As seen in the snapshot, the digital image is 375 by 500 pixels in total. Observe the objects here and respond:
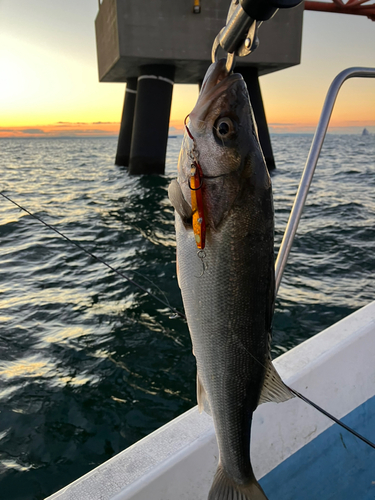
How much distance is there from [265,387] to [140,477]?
98 cm

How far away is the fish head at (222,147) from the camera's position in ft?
3.87

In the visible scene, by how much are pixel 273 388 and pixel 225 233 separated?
0.61 metres

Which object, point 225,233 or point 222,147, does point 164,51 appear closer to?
point 222,147

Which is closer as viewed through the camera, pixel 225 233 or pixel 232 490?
pixel 225 233

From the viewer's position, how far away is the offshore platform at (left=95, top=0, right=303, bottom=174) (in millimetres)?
16438

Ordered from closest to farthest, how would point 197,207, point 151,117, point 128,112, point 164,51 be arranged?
point 197,207, point 164,51, point 151,117, point 128,112

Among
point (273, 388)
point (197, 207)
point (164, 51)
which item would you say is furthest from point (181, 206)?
point (164, 51)

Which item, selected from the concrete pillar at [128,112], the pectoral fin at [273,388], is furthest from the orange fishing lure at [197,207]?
the concrete pillar at [128,112]

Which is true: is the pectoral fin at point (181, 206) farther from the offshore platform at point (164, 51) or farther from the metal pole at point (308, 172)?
the offshore platform at point (164, 51)

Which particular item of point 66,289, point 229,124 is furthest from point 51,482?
point 66,289

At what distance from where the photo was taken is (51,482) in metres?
3.06

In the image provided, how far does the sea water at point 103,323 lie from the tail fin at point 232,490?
1.97 metres

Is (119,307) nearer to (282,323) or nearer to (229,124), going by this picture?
(282,323)

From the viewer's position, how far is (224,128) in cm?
120
